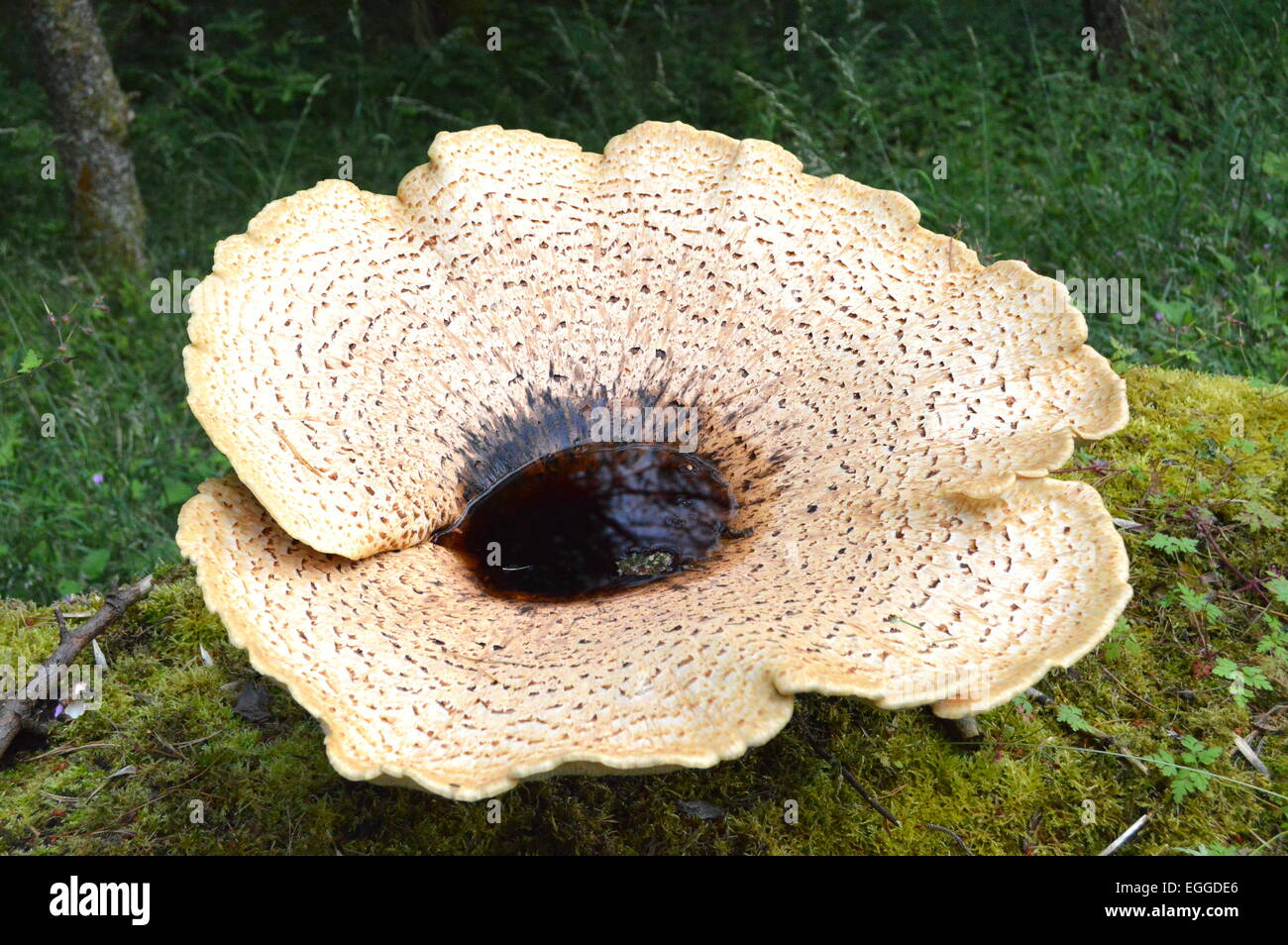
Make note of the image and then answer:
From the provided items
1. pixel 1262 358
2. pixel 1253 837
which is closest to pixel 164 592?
pixel 1253 837

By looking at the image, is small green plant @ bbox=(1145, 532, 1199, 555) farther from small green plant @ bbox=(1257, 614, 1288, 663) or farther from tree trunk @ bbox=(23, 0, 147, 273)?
tree trunk @ bbox=(23, 0, 147, 273)

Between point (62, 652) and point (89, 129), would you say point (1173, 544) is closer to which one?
point (62, 652)

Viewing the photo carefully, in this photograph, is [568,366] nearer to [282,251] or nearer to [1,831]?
[282,251]

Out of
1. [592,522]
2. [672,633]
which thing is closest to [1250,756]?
[672,633]

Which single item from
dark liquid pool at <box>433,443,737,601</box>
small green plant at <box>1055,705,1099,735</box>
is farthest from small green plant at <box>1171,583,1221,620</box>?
dark liquid pool at <box>433,443,737,601</box>

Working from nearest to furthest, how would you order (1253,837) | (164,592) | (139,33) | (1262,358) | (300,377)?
(1253,837)
(300,377)
(164,592)
(1262,358)
(139,33)

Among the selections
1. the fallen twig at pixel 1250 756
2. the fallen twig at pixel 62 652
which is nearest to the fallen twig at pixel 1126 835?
the fallen twig at pixel 1250 756
